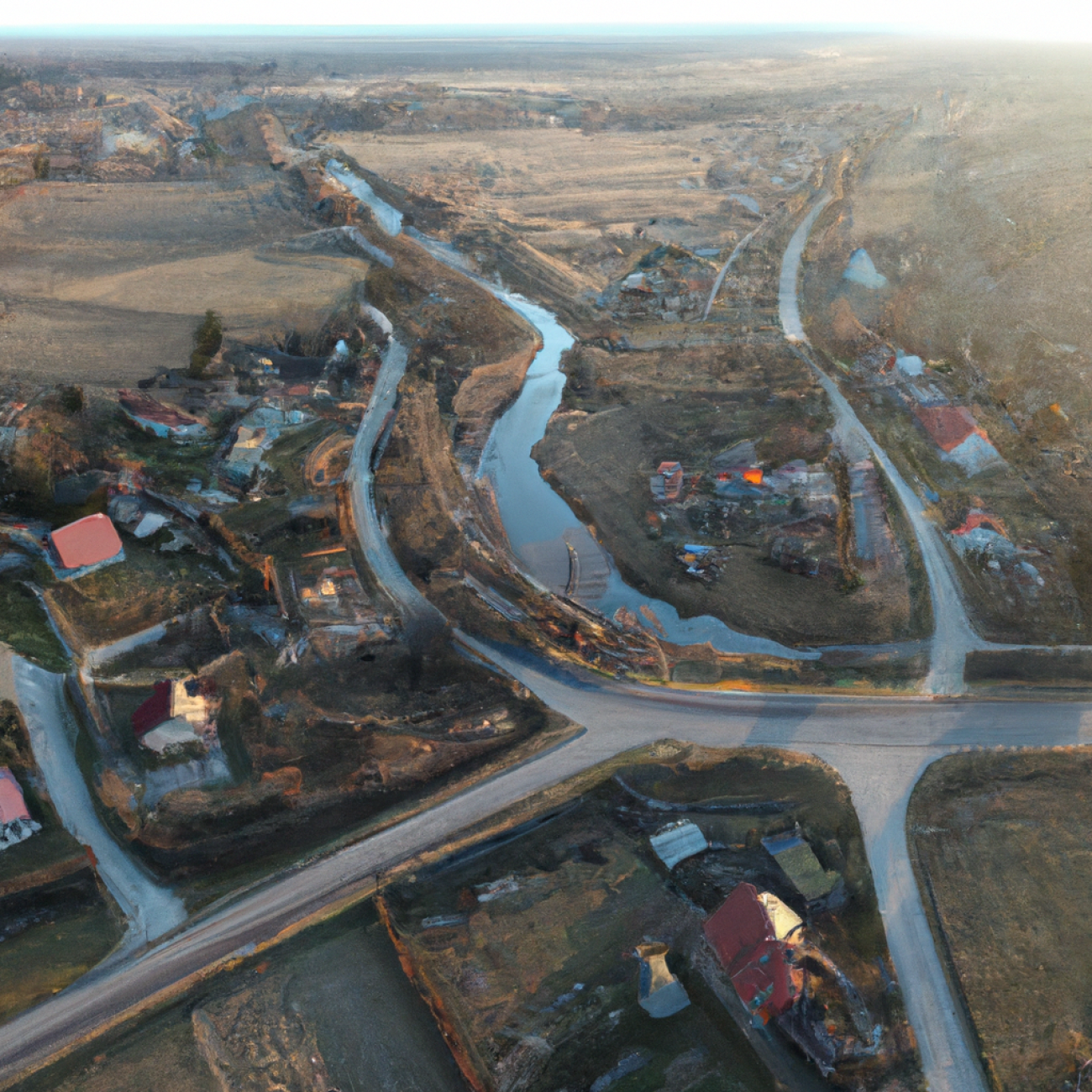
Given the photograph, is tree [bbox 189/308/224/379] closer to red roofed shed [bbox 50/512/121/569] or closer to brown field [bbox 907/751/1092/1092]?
red roofed shed [bbox 50/512/121/569]

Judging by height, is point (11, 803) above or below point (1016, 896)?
above

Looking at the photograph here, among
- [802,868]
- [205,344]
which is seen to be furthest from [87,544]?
[802,868]

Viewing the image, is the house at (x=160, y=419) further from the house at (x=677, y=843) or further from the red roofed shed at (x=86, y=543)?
the house at (x=677, y=843)

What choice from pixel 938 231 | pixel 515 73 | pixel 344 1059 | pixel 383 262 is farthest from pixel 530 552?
pixel 515 73

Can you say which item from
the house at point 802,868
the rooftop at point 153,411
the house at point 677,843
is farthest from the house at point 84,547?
the house at point 802,868

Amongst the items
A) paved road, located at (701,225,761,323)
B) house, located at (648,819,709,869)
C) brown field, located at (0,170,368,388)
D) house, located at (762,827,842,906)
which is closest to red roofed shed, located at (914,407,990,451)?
paved road, located at (701,225,761,323)

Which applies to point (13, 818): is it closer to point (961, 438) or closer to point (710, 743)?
point (710, 743)

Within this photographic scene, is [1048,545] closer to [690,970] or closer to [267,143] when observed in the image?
[690,970]
